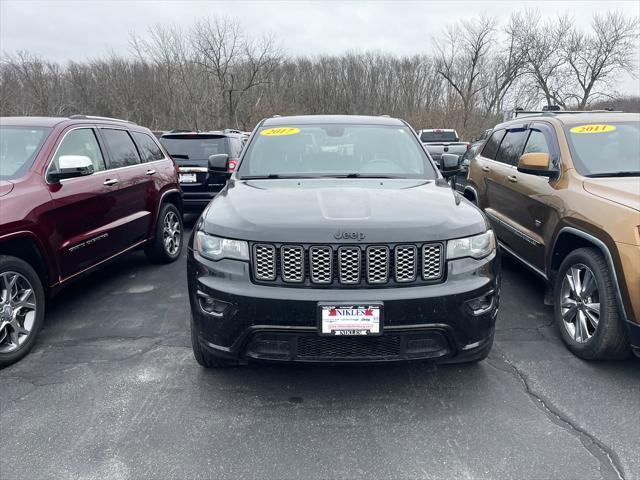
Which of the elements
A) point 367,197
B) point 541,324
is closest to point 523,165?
point 541,324

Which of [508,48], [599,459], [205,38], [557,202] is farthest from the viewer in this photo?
[508,48]

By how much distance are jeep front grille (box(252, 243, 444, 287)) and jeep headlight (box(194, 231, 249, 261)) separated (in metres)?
0.08

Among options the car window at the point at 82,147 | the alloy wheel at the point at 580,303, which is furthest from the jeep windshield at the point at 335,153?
the car window at the point at 82,147

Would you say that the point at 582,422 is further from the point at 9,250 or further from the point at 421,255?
the point at 9,250

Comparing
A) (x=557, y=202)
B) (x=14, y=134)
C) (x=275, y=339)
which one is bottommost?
(x=275, y=339)

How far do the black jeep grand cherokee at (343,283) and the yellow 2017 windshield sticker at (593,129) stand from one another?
207 centimetres

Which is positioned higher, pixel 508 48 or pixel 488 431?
pixel 508 48

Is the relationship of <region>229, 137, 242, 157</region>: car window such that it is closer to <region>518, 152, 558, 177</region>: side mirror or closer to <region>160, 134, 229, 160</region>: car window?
<region>160, 134, 229, 160</region>: car window

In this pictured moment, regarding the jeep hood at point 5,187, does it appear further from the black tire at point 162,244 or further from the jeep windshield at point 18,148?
the black tire at point 162,244

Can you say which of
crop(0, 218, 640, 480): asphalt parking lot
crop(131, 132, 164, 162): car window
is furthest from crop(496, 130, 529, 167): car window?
crop(131, 132, 164, 162): car window

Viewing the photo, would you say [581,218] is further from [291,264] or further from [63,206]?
[63,206]

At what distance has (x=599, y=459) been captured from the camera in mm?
2375

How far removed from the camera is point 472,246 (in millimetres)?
2684

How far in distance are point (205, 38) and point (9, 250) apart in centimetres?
2820
